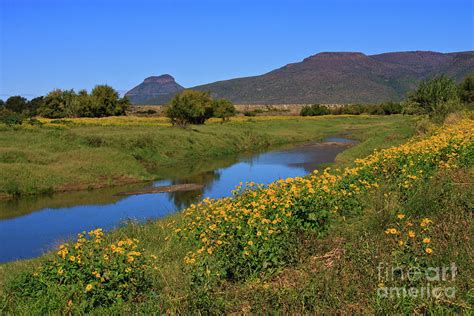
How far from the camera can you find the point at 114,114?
6738 centimetres

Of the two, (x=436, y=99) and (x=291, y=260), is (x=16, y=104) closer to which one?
(x=436, y=99)

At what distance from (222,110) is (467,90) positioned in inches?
1305

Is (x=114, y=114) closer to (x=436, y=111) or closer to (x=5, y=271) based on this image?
(x=436, y=111)

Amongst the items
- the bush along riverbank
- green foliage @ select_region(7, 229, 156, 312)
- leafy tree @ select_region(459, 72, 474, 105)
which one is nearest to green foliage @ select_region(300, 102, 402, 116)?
leafy tree @ select_region(459, 72, 474, 105)

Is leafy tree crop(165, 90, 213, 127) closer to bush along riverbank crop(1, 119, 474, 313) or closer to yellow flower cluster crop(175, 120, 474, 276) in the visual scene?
yellow flower cluster crop(175, 120, 474, 276)

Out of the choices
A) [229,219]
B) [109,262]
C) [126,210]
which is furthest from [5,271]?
[126,210]

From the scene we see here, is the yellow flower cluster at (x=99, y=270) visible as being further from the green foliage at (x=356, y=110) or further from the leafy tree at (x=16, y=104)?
the green foliage at (x=356, y=110)

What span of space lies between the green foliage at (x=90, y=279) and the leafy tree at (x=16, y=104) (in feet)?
267

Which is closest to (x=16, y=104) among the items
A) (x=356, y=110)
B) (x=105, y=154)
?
(x=105, y=154)

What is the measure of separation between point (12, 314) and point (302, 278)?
11.0 feet

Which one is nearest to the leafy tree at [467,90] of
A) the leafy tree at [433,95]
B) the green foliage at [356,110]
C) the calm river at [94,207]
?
the leafy tree at [433,95]

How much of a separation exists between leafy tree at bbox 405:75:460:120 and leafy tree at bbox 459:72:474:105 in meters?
9.41

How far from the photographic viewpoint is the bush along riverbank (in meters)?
4.50

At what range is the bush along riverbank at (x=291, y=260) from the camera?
4.50m
